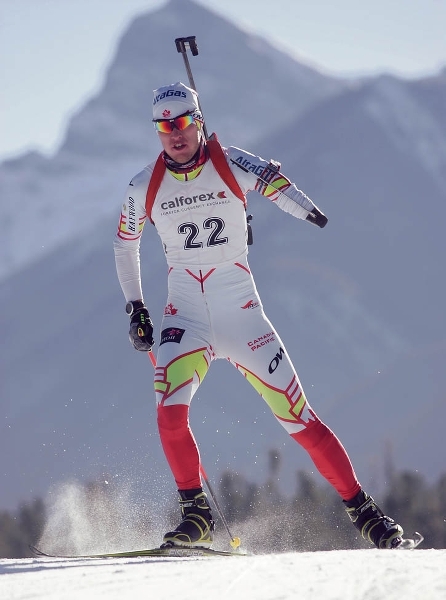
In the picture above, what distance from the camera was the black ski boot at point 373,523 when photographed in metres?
5.70

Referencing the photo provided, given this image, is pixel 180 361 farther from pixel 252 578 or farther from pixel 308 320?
pixel 308 320

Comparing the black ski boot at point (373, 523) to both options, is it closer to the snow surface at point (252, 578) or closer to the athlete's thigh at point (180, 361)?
the snow surface at point (252, 578)

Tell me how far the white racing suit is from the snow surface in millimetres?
1326

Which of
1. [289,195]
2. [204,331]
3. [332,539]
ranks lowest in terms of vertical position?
[332,539]

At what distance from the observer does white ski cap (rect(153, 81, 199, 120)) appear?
6.15 meters

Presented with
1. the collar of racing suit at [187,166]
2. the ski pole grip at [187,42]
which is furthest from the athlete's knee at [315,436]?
the ski pole grip at [187,42]

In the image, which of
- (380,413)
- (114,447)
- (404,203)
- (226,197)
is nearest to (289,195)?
(226,197)

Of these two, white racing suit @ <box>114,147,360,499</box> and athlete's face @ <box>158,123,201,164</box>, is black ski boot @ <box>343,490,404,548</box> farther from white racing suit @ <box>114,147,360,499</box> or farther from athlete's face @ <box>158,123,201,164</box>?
athlete's face @ <box>158,123,201,164</box>

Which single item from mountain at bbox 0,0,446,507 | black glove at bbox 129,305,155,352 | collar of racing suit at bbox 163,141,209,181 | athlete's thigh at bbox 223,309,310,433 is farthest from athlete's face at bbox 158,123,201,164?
mountain at bbox 0,0,446,507

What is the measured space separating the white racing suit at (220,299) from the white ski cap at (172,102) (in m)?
0.39

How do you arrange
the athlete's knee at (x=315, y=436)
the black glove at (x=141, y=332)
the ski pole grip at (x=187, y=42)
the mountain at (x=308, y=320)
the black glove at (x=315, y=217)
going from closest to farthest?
1. the athlete's knee at (x=315, y=436)
2. the black glove at (x=315, y=217)
3. the black glove at (x=141, y=332)
4. the ski pole grip at (x=187, y=42)
5. the mountain at (x=308, y=320)

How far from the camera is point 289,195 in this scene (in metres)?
6.17

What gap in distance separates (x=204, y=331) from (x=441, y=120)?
159 metres

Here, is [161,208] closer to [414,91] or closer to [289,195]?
[289,195]
